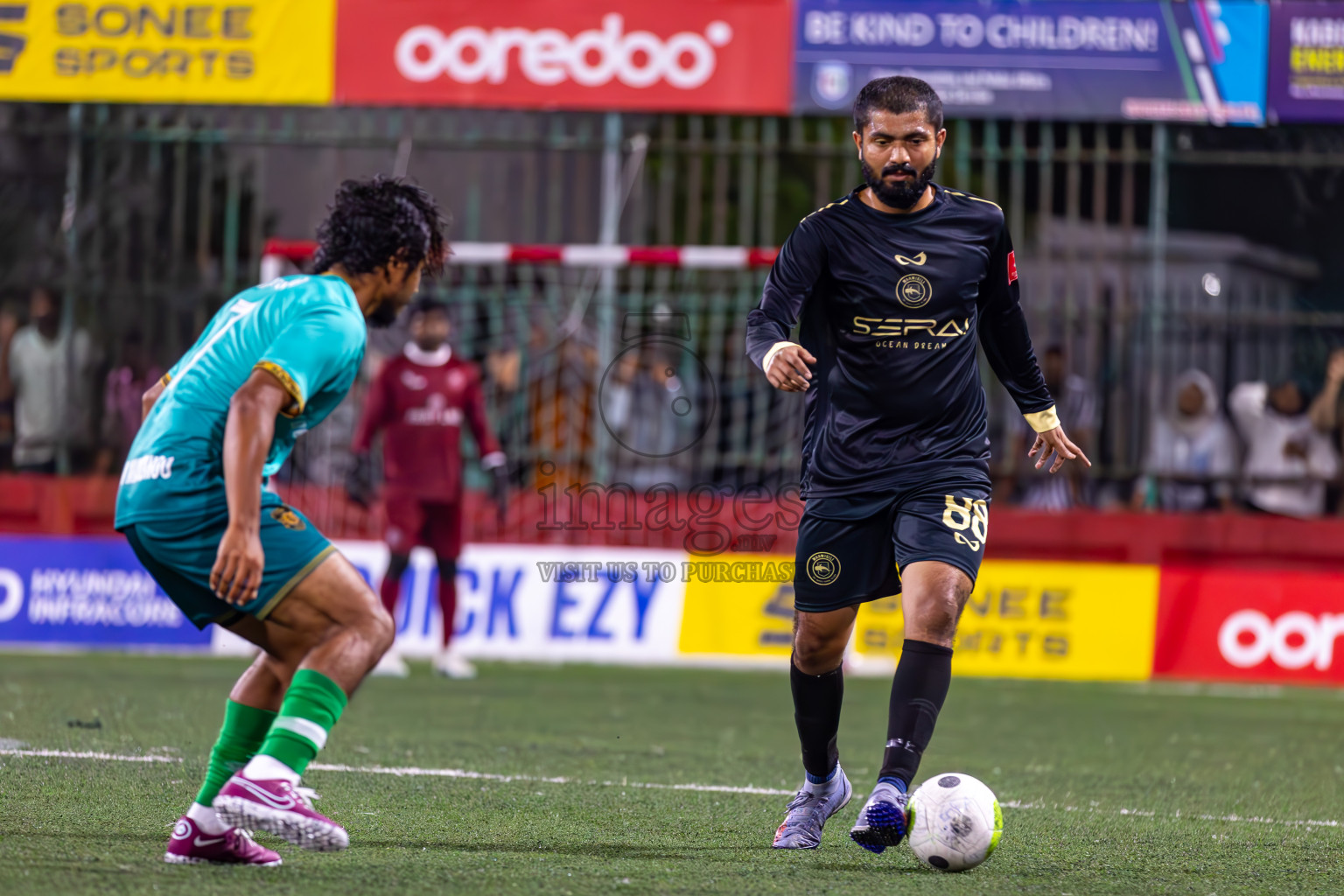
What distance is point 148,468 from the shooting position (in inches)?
175

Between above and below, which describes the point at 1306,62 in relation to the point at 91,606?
above

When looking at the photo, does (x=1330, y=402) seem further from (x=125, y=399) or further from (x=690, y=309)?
(x=125, y=399)

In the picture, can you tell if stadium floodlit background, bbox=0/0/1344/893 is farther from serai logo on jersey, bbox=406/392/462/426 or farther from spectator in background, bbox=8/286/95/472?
serai logo on jersey, bbox=406/392/462/426

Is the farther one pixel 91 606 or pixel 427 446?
pixel 91 606

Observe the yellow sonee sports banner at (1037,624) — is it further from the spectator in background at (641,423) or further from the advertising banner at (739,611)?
the spectator in background at (641,423)

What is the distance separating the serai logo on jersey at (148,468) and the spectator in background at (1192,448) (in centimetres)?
988

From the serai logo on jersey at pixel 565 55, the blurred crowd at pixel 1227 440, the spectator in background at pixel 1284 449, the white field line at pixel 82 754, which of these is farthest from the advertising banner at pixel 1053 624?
the white field line at pixel 82 754

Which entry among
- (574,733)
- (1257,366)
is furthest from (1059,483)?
(574,733)

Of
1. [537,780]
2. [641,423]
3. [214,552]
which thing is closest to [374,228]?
[214,552]

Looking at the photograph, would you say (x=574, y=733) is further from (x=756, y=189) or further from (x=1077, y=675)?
(x=756, y=189)

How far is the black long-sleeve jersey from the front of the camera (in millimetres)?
5320

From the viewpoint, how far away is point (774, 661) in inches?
483

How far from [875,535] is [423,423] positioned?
629 centimetres

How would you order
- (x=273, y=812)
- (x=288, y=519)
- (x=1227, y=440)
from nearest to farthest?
(x=273, y=812) → (x=288, y=519) → (x=1227, y=440)
